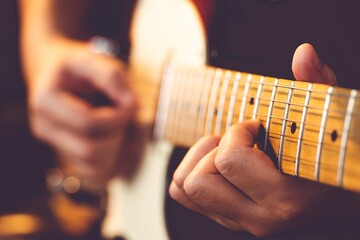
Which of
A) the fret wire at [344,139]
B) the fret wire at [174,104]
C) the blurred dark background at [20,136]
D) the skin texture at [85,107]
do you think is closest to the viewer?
the fret wire at [344,139]

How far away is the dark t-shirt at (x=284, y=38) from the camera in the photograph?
0.30 m

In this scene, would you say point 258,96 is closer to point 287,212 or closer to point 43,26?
point 287,212

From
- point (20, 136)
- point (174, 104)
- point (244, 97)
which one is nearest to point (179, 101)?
point (174, 104)

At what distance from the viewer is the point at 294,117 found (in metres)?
0.29

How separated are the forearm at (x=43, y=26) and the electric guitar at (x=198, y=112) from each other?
0.17 metres

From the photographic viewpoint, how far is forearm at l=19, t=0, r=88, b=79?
2.52 feet

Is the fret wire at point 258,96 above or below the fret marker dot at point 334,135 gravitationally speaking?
above

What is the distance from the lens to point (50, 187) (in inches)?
36.4

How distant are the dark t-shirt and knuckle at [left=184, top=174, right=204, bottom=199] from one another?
0.04 m

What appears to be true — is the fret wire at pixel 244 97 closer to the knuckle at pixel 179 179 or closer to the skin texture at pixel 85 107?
the knuckle at pixel 179 179

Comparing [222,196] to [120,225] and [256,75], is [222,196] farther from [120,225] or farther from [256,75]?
[120,225]

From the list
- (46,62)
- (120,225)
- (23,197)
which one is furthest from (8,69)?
(120,225)

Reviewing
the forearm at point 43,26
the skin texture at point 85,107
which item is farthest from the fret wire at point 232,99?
the forearm at point 43,26

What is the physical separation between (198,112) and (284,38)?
0.13 m
